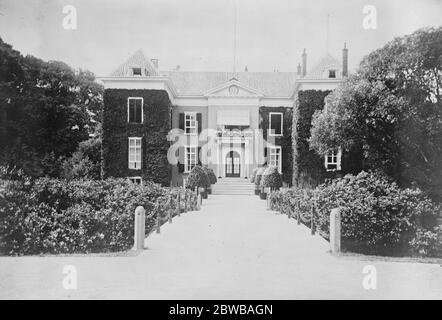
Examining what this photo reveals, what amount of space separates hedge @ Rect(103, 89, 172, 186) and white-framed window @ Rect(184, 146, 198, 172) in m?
1.83

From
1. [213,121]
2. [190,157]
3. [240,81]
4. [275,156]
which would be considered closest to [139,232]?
[190,157]

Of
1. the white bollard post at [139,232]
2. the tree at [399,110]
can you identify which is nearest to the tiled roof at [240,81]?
the tree at [399,110]

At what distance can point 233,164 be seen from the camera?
1529 inches

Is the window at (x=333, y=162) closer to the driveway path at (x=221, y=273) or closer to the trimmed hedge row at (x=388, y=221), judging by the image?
the trimmed hedge row at (x=388, y=221)

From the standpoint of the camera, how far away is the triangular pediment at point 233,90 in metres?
36.8

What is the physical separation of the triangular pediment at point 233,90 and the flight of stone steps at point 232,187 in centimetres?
672

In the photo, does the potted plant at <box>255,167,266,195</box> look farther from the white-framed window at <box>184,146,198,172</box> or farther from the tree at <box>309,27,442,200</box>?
the tree at <box>309,27,442,200</box>

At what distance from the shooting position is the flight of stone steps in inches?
1248

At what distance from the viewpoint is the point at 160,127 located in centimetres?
3294

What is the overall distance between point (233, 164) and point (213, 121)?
377 centimetres

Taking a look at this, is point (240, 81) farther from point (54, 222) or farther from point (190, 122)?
point (54, 222)

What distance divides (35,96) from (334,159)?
58.2 ft

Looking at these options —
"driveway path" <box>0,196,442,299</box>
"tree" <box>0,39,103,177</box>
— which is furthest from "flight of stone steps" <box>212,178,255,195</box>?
"driveway path" <box>0,196,442,299</box>

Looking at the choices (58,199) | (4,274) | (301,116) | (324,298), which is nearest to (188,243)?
(58,199)
